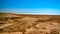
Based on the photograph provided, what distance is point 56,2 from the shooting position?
1.85m

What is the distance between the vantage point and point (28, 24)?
1.77 metres

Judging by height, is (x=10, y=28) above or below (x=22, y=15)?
below

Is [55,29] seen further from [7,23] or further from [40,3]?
[7,23]

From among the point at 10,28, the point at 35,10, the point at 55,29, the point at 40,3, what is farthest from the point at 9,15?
the point at 55,29

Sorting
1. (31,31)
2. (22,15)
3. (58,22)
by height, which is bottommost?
(31,31)

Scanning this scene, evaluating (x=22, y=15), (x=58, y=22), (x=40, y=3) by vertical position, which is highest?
(x=40, y=3)

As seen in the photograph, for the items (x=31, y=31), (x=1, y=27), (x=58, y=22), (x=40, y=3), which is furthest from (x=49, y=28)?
(x=1, y=27)

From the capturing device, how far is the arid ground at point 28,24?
1.69 m

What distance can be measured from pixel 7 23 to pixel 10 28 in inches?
5.3

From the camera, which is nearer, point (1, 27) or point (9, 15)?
point (1, 27)

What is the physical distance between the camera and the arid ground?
5.55ft

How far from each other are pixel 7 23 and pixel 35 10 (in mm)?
638

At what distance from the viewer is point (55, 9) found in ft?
6.00

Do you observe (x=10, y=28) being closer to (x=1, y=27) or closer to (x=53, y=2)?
(x=1, y=27)
